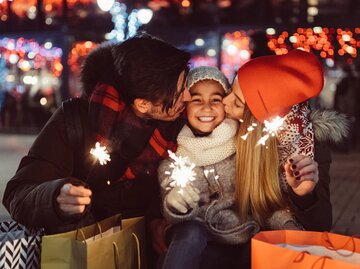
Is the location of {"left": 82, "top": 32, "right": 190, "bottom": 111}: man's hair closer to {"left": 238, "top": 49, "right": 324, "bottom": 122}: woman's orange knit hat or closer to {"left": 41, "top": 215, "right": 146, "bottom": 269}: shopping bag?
{"left": 238, "top": 49, "right": 324, "bottom": 122}: woman's orange knit hat

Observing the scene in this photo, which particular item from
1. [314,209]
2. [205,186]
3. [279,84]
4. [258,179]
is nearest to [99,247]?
[205,186]

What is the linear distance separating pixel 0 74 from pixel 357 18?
12.7 meters

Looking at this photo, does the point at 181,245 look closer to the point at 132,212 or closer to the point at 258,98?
the point at 132,212

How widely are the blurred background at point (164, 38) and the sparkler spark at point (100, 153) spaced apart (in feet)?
34.5

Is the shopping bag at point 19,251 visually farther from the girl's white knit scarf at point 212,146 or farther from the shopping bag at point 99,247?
the girl's white knit scarf at point 212,146

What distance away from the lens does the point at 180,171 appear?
299 centimetres

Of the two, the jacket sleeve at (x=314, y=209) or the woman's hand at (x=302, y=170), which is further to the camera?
the jacket sleeve at (x=314, y=209)

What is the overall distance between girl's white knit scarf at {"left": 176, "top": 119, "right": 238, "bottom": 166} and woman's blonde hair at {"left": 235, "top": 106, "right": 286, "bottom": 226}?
10 cm

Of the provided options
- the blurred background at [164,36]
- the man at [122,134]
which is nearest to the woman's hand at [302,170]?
the man at [122,134]

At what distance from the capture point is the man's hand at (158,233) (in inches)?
131

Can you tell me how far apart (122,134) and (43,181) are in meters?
0.45

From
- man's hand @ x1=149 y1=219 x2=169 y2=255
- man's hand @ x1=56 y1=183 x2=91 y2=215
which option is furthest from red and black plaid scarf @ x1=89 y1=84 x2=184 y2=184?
man's hand @ x1=56 y1=183 x2=91 y2=215

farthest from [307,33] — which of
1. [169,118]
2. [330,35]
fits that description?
[169,118]

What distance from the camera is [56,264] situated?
275 centimetres
